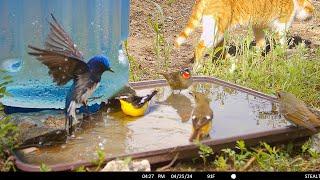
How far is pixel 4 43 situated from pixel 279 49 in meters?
2.66

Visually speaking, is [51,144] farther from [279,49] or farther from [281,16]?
[281,16]

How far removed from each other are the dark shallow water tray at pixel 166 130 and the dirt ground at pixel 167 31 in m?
1.84

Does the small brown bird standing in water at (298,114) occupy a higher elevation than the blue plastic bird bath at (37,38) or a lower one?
lower

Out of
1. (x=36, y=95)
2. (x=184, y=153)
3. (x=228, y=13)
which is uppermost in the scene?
(x=228, y=13)

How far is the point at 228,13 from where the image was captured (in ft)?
24.0

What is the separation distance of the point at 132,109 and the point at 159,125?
0.87 ft

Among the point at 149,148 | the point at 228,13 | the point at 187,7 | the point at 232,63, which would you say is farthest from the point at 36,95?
the point at 187,7

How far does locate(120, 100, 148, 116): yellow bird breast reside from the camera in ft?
15.2

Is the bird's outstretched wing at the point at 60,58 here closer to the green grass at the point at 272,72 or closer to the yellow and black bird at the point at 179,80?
the yellow and black bird at the point at 179,80

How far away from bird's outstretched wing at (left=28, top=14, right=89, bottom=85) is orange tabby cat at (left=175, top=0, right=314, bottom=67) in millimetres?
2913

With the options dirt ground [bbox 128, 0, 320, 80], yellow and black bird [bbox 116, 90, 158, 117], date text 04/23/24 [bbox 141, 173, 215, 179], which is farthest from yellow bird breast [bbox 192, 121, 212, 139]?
dirt ground [bbox 128, 0, 320, 80]

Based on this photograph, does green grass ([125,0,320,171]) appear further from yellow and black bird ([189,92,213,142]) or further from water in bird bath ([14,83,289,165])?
yellow and black bird ([189,92,213,142])

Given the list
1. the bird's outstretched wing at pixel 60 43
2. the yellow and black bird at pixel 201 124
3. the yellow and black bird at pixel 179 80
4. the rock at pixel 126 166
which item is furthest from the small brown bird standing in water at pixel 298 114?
the bird's outstretched wing at pixel 60 43

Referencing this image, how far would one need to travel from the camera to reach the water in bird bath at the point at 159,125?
3.95m
